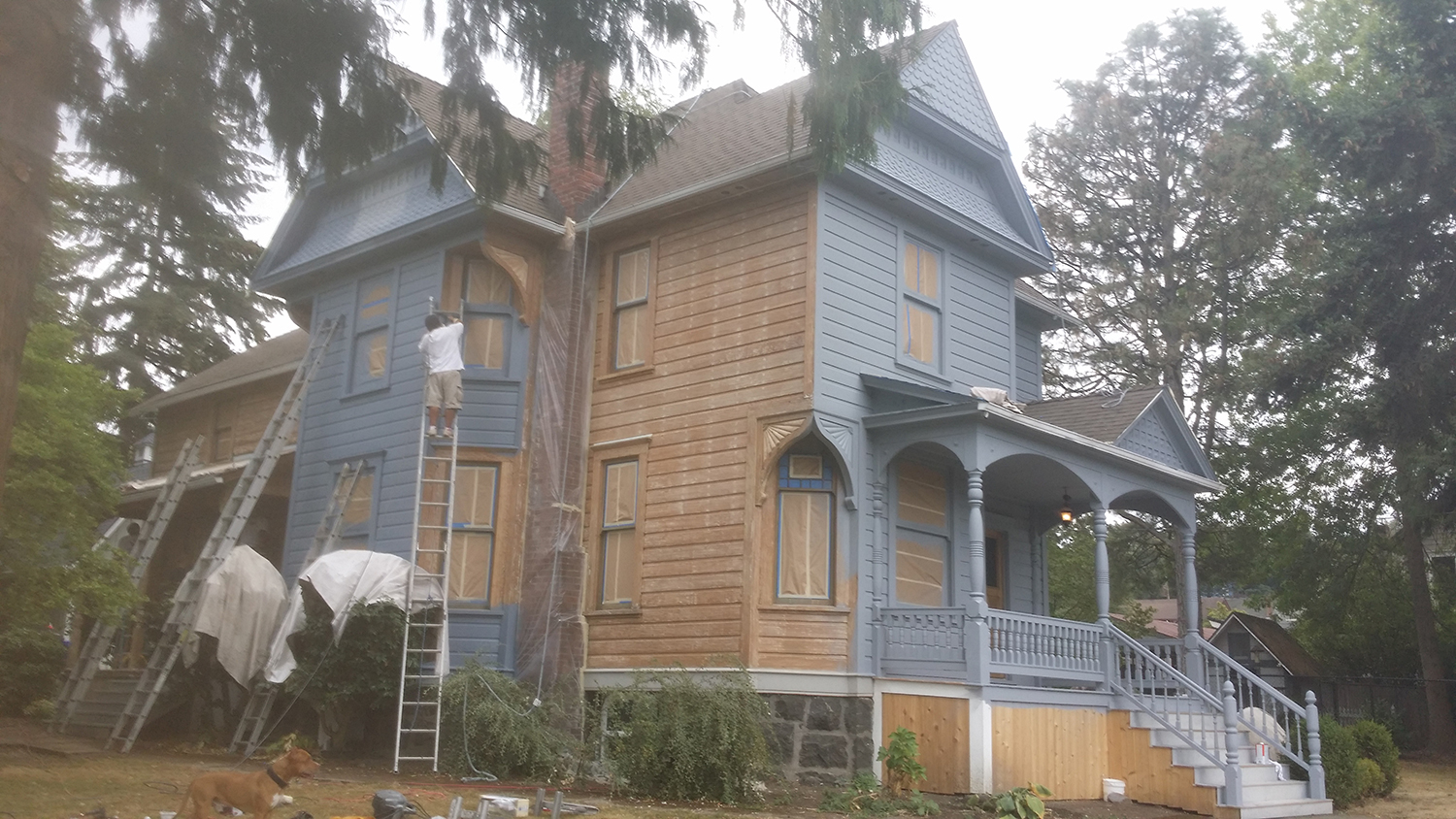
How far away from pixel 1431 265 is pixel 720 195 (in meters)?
15.8

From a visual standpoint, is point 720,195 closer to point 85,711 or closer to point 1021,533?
point 1021,533

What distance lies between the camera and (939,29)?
1642 cm

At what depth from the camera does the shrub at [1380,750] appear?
16453 mm

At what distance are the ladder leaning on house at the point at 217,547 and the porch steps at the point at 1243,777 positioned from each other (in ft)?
A: 36.2

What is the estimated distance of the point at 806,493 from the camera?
14148 millimetres

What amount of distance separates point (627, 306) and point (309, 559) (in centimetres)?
532

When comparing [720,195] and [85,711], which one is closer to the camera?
[720,195]

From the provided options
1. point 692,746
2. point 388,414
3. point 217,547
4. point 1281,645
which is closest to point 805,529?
point 692,746

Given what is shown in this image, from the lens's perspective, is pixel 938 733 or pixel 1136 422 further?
pixel 1136 422

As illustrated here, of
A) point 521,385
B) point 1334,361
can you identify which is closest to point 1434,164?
point 1334,361

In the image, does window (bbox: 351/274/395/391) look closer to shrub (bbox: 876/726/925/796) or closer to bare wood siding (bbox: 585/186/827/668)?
bare wood siding (bbox: 585/186/827/668)

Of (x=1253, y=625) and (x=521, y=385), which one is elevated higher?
(x=521, y=385)

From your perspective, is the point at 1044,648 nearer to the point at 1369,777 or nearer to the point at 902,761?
the point at 902,761

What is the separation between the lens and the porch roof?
1327 cm
